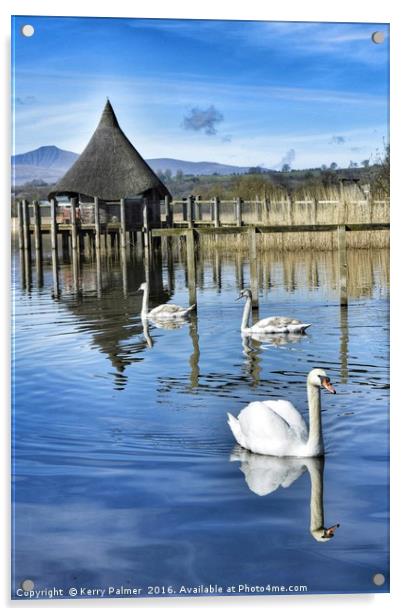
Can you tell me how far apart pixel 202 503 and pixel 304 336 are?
4513 millimetres

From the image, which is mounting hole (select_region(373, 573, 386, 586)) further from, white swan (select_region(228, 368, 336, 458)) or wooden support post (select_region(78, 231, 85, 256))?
wooden support post (select_region(78, 231, 85, 256))

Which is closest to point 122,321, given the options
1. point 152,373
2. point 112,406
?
point 152,373

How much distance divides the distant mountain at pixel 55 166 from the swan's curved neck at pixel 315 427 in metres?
1.77

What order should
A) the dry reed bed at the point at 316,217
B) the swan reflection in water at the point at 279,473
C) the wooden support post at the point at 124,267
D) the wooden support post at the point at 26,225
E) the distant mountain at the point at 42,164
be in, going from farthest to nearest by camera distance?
the wooden support post at the point at 124,267 → the wooden support post at the point at 26,225 → the dry reed bed at the point at 316,217 → the distant mountain at the point at 42,164 → the swan reflection in water at the point at 279,473

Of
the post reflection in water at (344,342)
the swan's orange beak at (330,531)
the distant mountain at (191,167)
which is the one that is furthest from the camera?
the post reflection in water at (344,342)

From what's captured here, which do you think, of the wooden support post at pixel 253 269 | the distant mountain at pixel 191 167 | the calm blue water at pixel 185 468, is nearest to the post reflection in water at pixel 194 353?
the calm blue water at pixel 185 468

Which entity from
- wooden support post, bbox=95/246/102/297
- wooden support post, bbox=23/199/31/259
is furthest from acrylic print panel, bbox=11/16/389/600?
wooden support post, bbox=95/246/102/297

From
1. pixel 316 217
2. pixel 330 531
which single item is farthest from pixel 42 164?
pixel 316 217

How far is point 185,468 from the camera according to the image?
19.6 ft

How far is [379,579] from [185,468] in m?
1.31

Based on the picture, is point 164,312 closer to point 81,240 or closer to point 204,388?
point 204,388

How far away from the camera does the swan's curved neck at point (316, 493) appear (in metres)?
5.42

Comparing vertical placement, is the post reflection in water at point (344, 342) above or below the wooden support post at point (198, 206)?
below
